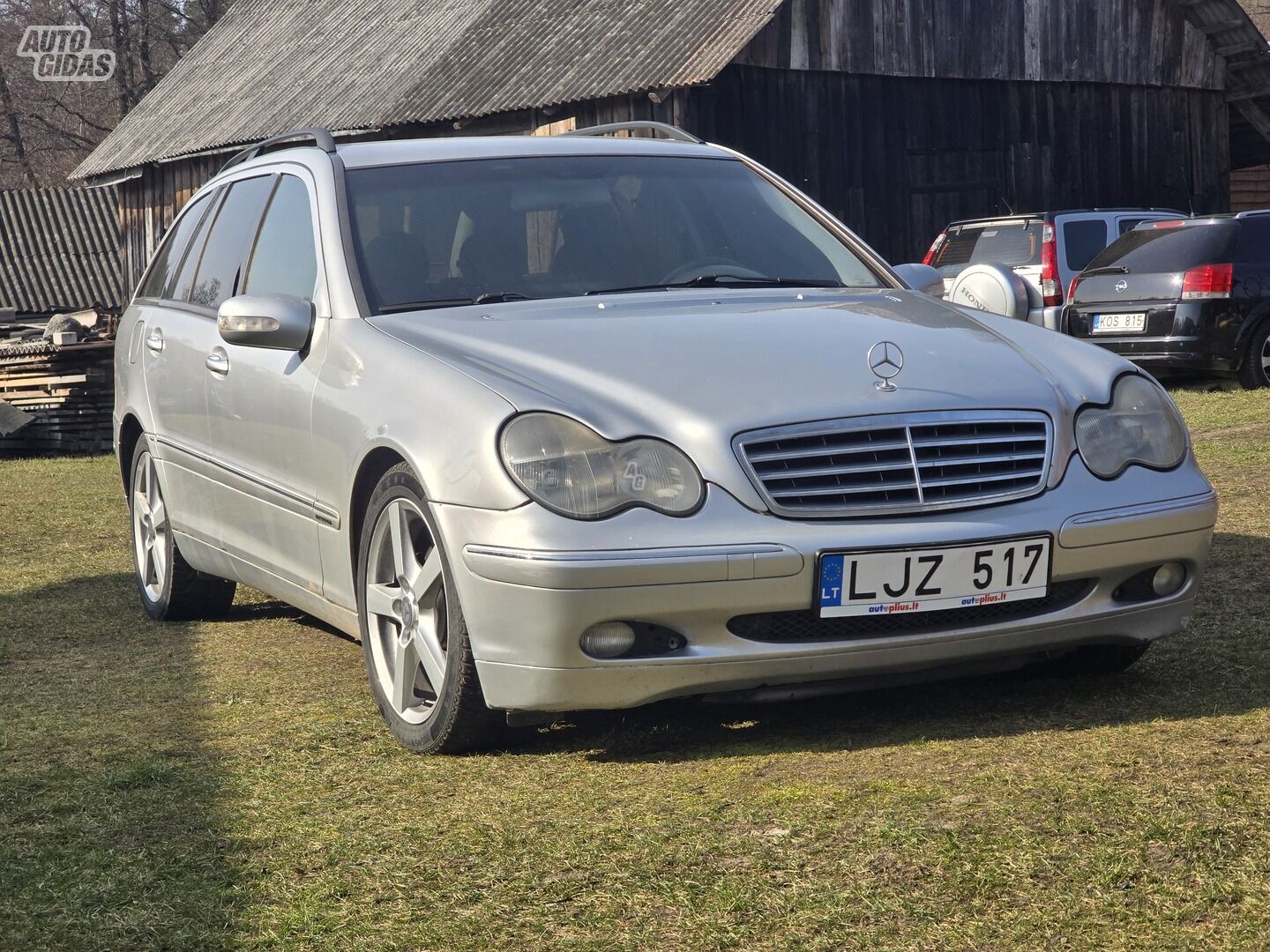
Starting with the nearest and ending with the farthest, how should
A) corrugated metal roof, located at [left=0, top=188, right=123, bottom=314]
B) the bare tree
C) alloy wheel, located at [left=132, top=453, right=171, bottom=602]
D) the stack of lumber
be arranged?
alloy wheel, located at [left=132, top=453, right=171, bottom=602]
the stack of lumber
corrugated metal roof, located at [left=0, top=188, right=123, bottom=314]
the bare tree

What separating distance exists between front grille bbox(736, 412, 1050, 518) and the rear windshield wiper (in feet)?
38.4

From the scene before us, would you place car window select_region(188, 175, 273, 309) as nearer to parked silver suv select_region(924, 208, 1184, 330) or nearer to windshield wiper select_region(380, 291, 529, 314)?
windshield wiper select_region(380, 291, 529, 314)

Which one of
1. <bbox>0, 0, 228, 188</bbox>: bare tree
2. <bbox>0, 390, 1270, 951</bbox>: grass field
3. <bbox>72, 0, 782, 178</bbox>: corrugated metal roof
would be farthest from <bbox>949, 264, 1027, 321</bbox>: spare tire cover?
<bbox>0, 0, 228, 188</bbox>: bare tree

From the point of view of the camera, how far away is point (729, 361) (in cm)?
423

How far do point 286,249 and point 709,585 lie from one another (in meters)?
2.42

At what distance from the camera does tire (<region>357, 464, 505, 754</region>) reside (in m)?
4.11

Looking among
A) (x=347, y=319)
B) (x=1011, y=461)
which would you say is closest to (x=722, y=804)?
(x=1011, y=461)

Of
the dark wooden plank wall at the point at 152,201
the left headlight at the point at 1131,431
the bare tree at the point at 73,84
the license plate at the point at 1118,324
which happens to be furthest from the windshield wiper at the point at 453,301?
the bare tree at the point at 73,84

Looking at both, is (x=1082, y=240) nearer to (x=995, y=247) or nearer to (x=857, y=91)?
(x=995, y=247)

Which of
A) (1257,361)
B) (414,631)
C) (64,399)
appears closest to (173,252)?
(414,631)

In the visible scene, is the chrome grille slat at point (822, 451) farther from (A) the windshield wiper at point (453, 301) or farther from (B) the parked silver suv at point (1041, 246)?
(B) the parked silver suv at point (1041, 246)

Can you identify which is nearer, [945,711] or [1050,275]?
[945,711]

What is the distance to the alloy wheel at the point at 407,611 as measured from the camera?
428 centimetres

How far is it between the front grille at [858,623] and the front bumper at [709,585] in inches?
0.7
